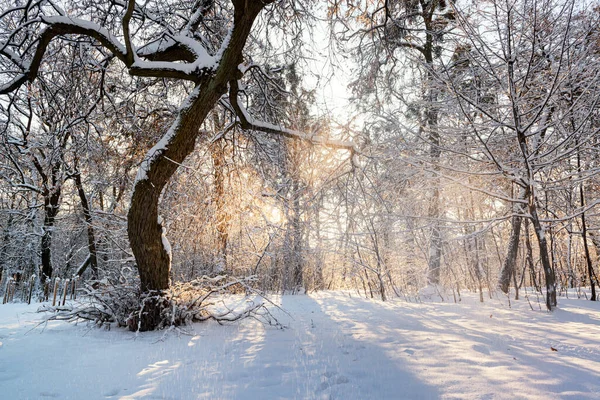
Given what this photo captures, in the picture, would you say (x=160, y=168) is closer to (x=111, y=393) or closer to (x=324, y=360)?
(x=111, y=393)

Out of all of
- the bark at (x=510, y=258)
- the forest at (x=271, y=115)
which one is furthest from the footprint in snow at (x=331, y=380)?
the bark at (x=510, y=258)

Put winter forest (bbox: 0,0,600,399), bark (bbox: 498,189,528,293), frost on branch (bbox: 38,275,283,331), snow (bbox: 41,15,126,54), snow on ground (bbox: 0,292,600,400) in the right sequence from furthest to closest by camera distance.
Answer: bark (bbox: 498,189,528,293) < frost on branch (bbox: 38,275,283,331) < snow (bbox: 41,15,126,54) < winter forest (bbox: 0,0,600,399) < snow on ground (bbox: 0,292,600,400)

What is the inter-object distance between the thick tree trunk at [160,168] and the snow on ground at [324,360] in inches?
24.5

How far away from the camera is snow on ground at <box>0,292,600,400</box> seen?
180cm

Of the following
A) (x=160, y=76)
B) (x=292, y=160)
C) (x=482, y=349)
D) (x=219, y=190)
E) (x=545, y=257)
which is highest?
(x=160, y=76)

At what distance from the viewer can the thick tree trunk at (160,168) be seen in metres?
3.49

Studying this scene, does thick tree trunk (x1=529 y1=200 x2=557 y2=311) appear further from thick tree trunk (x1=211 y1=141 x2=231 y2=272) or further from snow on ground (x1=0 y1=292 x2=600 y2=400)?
thick tree trunk (x1=211 y1=141 x2=231 y2=272)

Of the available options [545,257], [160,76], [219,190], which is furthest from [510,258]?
[160,76]

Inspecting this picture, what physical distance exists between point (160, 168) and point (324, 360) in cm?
262

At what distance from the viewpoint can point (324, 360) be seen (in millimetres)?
2375

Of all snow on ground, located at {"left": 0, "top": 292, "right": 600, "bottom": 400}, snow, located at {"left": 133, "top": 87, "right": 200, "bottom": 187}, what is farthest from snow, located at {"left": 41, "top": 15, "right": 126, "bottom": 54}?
snow on ground, located at {"left": 0, "top": 292, "right": 600, "bottom": 400}

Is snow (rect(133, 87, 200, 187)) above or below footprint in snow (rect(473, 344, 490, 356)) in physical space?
above

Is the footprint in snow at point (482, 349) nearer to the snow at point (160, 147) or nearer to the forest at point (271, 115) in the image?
the forest at point (271, 115)

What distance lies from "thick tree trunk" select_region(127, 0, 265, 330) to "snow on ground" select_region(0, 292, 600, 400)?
0.62 meters
